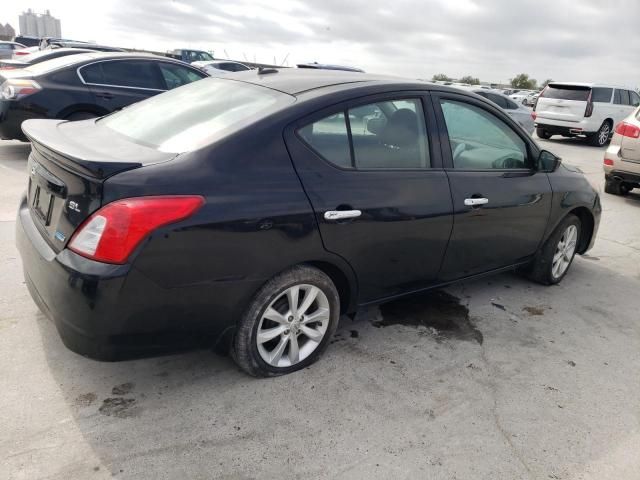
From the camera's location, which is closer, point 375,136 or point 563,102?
point 375,136

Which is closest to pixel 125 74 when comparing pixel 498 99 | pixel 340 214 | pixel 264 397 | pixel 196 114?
pixel 196 114

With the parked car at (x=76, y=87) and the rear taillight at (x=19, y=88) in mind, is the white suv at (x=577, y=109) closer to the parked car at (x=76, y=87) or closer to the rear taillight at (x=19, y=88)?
the parked car at (x=76, y=87)

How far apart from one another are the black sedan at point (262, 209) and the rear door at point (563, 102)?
12956mm

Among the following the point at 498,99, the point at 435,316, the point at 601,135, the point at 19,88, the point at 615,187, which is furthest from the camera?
the point at 601,135

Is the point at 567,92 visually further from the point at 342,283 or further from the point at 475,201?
the point at 342,283

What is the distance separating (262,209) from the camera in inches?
95.7

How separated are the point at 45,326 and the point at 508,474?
2677 millimetres

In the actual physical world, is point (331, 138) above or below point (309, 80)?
below

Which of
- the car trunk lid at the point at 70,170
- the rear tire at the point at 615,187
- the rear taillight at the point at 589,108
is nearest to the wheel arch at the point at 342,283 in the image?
the car trunk lid at the point at 70,170

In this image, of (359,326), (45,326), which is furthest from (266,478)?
(45,326)

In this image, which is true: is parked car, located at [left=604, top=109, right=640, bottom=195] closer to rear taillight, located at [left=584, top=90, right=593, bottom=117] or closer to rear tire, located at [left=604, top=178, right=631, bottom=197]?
rear tire, located at [left=604, top=178, right=631, bottom=197]

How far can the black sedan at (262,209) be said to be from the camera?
2.20 meters

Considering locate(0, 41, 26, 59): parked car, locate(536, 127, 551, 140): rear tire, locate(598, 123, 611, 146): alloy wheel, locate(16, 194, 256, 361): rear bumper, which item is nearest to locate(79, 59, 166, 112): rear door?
locate(16, 194, 256, 361): rear bumper

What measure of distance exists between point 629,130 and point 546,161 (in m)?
4.60
